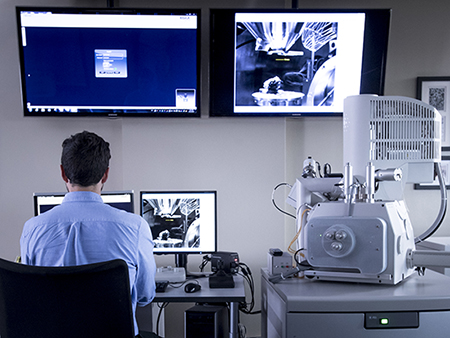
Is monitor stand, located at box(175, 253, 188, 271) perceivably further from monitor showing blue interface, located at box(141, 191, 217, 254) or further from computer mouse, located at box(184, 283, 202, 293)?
computer mouse, located at box(184, 283, 202, 293)

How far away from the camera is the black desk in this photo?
1751mm

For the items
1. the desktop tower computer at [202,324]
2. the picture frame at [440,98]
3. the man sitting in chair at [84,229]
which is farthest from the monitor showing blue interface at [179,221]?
the picture frame at [440,98]

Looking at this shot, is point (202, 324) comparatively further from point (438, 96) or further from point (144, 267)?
point (438, 96)

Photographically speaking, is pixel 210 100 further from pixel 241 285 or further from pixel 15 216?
pixel 15 216

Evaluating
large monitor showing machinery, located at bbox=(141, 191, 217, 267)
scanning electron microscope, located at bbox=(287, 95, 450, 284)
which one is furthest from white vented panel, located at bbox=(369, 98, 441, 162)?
large monitor showing machinery, located at bbox=(141, 191, 217, 267)

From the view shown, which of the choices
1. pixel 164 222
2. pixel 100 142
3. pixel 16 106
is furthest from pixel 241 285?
pixel 16 106

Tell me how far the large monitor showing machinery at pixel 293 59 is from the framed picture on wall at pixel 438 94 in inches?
18.2

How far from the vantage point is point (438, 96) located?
268 centimetres

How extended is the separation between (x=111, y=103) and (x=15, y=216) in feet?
3.43

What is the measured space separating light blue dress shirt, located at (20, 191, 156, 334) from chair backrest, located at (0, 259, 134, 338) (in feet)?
0.59

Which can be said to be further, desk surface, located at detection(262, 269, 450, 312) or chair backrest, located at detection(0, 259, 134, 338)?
desk surface, located at detection(262, 269, 450, 312)

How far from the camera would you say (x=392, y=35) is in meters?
2.68

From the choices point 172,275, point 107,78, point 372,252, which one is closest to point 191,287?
point 172,275

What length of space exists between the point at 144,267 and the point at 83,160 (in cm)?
45
